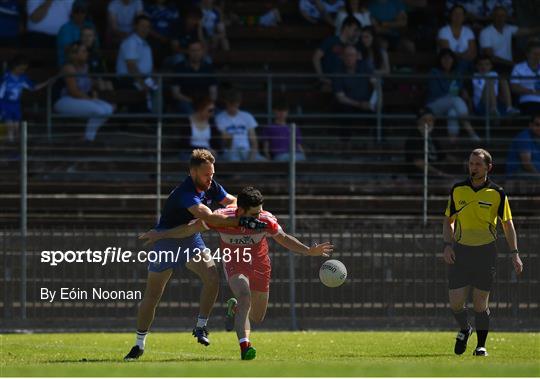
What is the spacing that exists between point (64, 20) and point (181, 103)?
2576mm

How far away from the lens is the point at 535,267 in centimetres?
2116

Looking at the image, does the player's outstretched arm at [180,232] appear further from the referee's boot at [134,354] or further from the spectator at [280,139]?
the spectator at [280,139]

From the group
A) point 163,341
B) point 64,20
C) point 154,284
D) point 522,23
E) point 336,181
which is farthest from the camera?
point 522,23

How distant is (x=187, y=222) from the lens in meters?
15.8

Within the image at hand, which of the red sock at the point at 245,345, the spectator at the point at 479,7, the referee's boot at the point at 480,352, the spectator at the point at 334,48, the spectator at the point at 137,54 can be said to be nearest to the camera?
the red sock at the point at 245,345

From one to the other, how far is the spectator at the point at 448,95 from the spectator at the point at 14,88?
6.09m

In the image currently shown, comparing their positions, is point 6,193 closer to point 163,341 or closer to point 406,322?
point 163,341

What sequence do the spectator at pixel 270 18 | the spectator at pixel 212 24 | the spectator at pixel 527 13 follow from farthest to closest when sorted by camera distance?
the spectator at pixel 527 13
the spectator at pixel 270 18
the spectator at pixel 212 24

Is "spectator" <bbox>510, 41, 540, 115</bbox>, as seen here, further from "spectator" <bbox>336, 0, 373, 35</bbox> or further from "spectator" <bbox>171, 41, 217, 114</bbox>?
"spectator" <bbox>171, 41, 217, 114</bbox>

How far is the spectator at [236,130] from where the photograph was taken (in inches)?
891

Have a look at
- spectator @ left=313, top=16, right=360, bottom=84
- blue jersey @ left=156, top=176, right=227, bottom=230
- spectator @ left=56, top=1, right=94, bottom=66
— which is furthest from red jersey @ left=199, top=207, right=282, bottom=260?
spectator @ left=56, top=1, right=94, bottom=66

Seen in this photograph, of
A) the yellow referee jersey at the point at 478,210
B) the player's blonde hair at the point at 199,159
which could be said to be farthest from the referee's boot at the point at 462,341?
Answer: the player's blonde hair at the point at 199,159

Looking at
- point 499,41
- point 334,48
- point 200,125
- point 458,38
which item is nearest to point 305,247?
point 200,125

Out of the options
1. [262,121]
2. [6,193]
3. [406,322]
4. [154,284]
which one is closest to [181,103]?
[262,121]
